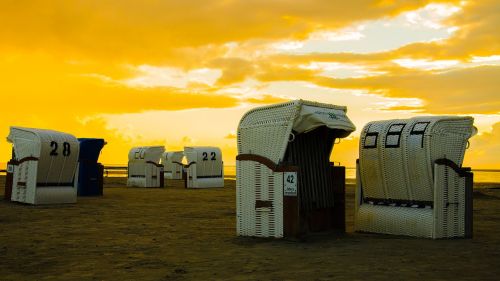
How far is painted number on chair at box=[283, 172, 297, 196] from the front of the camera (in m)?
11.5

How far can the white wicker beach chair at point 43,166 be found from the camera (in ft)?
68.5

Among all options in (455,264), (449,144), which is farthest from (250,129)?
(455,264)

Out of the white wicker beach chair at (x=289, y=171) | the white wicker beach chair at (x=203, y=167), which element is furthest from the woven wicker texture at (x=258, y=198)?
the white wicker beach chair at (x=203, y=167)

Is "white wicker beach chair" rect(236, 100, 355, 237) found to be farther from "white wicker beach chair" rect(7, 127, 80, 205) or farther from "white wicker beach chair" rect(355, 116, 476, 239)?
"white wicker beach chair" rect(7, 127, 80, 205)

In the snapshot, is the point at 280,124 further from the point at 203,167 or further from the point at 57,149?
the point at 203,167

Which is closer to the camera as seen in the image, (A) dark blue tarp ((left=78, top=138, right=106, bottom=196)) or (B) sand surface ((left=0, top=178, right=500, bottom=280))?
(B) sand surface ((left=0, top=178, right=500, bottom=280))

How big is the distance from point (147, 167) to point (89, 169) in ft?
33.4

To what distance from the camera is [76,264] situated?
30.0 feet

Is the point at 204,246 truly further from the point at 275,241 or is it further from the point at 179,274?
the point at 179,274

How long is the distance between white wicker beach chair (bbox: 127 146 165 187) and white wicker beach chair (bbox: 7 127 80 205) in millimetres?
15795

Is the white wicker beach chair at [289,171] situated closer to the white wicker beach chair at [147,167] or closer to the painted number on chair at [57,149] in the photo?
the painted number on chair at [57,149]

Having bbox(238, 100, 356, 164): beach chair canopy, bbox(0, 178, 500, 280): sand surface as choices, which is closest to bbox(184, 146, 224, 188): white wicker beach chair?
bbox(0, 178, 500, 280): sand surface

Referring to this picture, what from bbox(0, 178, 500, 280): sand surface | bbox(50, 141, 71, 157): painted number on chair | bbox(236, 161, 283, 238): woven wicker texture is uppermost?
bbox(50, 141, 71, 157): painted number on chair

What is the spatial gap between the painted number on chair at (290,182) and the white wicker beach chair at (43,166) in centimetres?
1294
